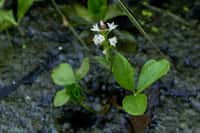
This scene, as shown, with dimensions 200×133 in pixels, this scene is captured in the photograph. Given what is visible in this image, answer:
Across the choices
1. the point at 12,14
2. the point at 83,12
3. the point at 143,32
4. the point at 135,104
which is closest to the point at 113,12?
the point at 83,12

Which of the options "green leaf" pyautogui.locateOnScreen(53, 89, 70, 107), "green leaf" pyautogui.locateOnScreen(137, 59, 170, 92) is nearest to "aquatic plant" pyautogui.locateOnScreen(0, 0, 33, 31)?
"green leaf" pyautogui.locateOnScreen(53, 89, 70, 107)

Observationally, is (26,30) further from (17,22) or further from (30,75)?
(30,75)

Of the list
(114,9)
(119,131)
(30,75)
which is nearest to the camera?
(119,131)

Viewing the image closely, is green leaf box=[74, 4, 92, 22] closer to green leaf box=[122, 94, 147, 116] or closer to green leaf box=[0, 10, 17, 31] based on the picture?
green leaf box=[0, 10, 17, 31]

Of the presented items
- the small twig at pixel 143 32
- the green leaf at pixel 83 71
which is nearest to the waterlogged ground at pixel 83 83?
the small twig at pixel 143 32

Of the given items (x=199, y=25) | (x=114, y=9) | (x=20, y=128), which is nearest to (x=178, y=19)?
(x=199, y=25)

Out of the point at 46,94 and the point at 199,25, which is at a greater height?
the point at 199,25

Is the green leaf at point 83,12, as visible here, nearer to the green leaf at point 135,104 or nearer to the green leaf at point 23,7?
the green leaf at point 23,7
